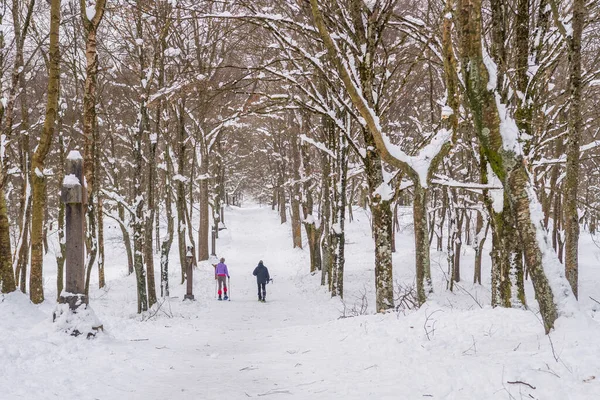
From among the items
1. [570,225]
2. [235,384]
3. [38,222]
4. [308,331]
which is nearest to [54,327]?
[38,222]

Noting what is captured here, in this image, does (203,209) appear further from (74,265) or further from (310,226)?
(74,265)

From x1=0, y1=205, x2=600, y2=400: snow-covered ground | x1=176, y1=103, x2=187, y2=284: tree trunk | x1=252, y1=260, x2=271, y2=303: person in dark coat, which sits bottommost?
x1=252, y1=260, x2=271, y2=303: person in dark coat

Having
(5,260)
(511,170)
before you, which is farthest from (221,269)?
(511,170)

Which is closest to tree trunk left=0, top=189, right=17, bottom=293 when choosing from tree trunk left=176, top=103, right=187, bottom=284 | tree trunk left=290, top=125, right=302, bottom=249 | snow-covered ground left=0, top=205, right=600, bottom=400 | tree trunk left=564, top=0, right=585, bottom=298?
snow-covered ground left=0, top=205, right=600, bottom=400

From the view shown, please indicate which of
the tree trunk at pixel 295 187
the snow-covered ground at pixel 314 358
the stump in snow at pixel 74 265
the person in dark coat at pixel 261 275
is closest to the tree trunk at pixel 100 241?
the person in dark coat at pixel 261 275

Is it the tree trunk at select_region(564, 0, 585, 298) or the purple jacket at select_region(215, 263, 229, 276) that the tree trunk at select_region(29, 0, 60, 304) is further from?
the tree trunk at select_region(564, 0, 585, 298)

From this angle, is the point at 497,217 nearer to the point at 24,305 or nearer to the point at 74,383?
the point at 74,383

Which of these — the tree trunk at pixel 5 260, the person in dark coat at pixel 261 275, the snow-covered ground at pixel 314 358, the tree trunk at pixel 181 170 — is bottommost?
the person in dark coat at pixel 261 275

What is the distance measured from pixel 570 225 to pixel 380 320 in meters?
4.83

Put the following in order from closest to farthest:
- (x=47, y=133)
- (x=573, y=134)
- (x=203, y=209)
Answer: (x=47, y=133)
(x=573, y=134)
(x=203, y=209)

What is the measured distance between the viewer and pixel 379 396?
3484 millimetres

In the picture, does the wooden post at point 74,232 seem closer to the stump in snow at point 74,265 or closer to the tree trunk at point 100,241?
the stump in snow at point 74,265

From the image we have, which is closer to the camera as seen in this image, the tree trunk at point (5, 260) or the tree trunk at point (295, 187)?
the tree trunk at point (5, 260)

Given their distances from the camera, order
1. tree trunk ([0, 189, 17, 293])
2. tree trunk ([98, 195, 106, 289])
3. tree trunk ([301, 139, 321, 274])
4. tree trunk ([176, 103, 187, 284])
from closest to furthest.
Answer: tree trunk ([0, 189, 17, 293]) < tree trunk ([176, 103, 187, 284]) < tree trunk ([98, 195, 106, 289]) < tree trunk ([301, 139, 321, 274])
